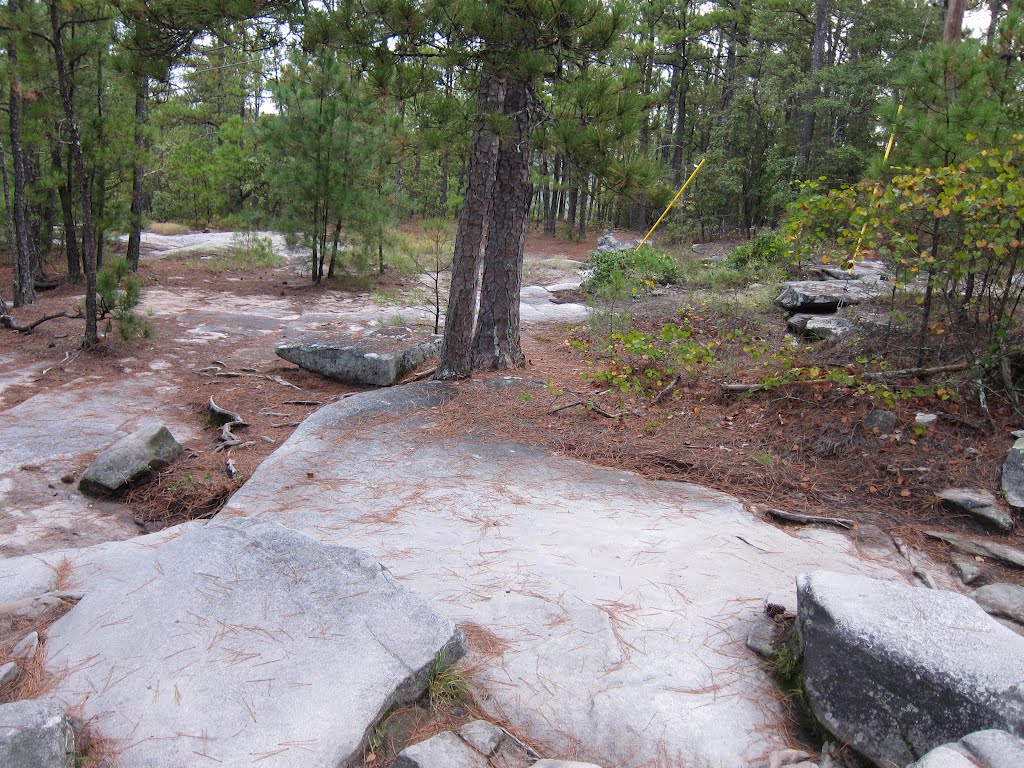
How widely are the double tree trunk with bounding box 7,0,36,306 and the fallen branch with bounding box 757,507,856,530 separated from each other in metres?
9.64

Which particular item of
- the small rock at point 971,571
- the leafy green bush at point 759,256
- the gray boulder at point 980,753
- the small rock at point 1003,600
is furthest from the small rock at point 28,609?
the leafy green bush at point 759,256

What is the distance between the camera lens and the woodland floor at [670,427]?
4.21m

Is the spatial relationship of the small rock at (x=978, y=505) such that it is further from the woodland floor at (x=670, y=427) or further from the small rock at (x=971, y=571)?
the small rock at (x=971, y=571)

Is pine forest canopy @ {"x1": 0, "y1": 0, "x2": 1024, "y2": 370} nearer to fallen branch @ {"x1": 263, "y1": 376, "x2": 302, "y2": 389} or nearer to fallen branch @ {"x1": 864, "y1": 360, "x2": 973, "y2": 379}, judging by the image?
→ fallen branch @ {"x1": 864, "y1": 360, "x2": 973, "y2": 379}

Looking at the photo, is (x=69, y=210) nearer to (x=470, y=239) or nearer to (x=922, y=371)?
(x=470, y=239)

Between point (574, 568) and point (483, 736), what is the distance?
1220mm

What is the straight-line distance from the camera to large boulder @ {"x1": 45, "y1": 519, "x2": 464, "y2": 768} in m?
1.97

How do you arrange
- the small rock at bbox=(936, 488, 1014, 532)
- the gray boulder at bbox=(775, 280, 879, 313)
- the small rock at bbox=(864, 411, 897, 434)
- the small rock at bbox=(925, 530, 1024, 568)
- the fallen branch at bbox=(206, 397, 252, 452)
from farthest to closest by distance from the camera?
the gray boulder at bbox=(775, 280, 879, 313)
the fallen branch at bbox=(206, 397, 252, 452)
the small rock at bbox=(864, 411, 897, 434)
the small rock at bbox=(936, 488, 1014, 532)
the small rock at bbox=(925, 530, 1024, 568)

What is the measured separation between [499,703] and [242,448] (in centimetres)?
392

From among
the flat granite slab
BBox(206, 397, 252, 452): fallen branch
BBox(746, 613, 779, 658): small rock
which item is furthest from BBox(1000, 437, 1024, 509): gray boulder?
BBox(206, 397, 252, 452): fallen branch

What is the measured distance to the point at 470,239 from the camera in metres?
6.14

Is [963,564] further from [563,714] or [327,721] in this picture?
[327,721]

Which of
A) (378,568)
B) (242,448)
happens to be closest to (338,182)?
(242,448)

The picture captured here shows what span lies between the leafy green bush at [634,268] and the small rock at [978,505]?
8624mm
